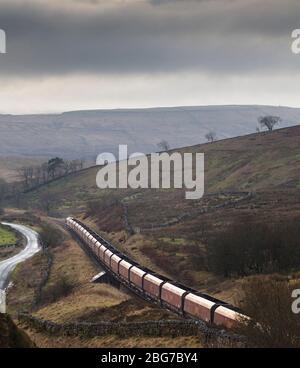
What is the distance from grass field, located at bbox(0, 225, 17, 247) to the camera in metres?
129

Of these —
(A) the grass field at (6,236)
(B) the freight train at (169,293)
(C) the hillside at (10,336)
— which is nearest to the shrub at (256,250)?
(B) the freight train at (169,293)

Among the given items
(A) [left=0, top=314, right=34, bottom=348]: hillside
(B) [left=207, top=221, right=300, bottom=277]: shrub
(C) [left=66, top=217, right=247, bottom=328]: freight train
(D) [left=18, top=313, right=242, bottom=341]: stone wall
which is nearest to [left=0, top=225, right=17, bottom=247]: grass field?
(C) [left=66, top=217, right=247, bottom=328]: freight train

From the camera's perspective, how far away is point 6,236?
136500 mm

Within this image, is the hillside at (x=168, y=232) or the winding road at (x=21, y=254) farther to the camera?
the winding road at (x=21, y=254)

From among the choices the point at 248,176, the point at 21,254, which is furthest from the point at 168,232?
the point at 248,176

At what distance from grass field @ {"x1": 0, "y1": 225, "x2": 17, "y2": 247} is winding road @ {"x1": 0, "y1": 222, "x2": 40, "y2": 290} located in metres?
Result: 2.53

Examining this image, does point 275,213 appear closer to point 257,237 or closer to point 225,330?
point 257,237

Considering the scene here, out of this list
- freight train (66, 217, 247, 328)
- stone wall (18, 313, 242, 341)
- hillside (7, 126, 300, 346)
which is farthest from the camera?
hillside (7, 126, 300, 346)

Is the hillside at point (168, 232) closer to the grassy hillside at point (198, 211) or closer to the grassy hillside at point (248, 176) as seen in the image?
the grassy hillside at point (198, 211)

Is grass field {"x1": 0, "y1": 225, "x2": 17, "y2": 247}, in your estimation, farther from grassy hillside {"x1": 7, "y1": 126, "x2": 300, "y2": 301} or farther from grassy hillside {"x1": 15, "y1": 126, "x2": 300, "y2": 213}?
grassy hillside {"x1": 15, "y1": 126, "x2": 300, "y2": 213}

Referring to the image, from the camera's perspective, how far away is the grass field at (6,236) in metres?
Result: 129

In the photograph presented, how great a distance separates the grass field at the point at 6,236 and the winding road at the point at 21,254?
8.29 feet

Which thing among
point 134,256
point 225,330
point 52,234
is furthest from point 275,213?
point 225,330
